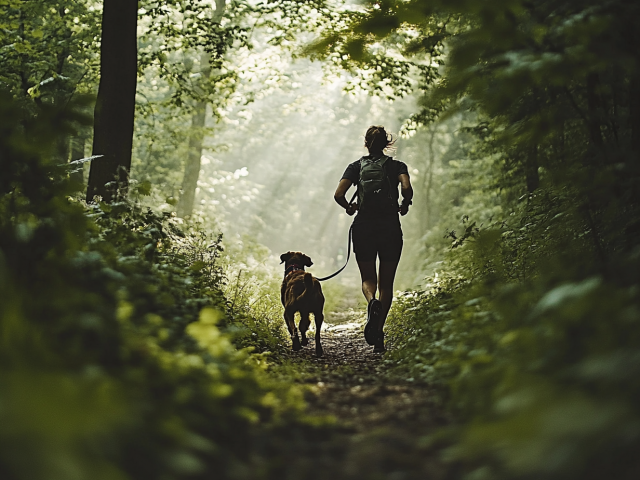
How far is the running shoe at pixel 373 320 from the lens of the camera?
5.87m

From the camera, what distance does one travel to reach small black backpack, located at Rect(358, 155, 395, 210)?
239 inches

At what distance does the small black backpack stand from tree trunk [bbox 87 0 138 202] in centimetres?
333

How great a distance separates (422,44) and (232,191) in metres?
28.7

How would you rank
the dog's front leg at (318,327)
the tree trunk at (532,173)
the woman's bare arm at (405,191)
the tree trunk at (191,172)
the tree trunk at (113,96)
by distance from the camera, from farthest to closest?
the tree trunk at (191,172), the tree trunk at (532,173), the tree trunk at (113,96), the dog's front leg at (318,327), the woman's bare arm at (405,191)

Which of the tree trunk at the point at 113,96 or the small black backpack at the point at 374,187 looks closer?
the small black backpack at the point at 374,187

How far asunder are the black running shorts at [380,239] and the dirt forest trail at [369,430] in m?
1.56

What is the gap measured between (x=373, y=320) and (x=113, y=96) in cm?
455

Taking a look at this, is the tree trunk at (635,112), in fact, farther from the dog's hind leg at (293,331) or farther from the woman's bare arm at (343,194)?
the dog's hind leg at (293,331)

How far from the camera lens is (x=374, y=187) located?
6051mm

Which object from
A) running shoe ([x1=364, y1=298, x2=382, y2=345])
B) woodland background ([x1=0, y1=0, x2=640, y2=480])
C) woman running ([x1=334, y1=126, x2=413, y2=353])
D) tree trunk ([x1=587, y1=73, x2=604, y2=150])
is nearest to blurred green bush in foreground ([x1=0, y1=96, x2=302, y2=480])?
woodland background ([x1=0, y1=0, x2=640, y2=480])

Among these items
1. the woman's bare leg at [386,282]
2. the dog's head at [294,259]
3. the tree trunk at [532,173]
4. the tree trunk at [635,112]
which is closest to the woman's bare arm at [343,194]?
the woman's bare leg at [386,282]

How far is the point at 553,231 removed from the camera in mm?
6539

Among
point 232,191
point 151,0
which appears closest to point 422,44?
point 151,0

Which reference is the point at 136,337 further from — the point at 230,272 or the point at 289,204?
the point at 289,204
